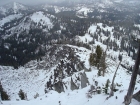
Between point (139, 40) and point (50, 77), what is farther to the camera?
point (50, 77)

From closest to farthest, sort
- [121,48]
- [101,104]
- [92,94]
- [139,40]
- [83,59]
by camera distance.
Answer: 1. [139,40]
2. [101,104]
3. [92,94]
4. [83,59]
5. [121,48]

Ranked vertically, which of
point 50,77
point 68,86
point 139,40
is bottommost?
point 50,77

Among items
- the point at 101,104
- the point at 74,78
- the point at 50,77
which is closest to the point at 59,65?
the point at 50,77

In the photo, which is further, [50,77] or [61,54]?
[61,54]

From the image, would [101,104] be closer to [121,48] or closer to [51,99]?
[51,99]

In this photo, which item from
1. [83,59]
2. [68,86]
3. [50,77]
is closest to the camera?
[68,86]

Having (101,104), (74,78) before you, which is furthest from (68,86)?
(101,104)

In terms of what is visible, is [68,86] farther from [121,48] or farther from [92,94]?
[121,48]

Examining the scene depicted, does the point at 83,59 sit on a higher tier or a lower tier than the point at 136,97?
Result: lower

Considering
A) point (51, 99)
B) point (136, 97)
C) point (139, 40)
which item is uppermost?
point (139, 40)
